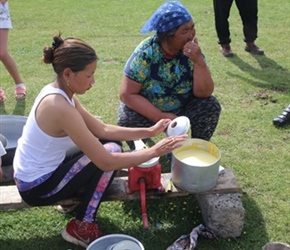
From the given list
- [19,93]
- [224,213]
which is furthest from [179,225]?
[19,93]

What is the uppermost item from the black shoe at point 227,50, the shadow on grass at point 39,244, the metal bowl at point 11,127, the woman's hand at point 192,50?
the woman's hand at point 192,50

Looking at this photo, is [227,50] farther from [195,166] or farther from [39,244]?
[39,244]

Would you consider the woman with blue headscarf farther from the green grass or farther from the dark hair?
the dark hair

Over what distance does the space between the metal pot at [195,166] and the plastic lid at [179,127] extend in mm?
126

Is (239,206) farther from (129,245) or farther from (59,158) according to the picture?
(59,158)

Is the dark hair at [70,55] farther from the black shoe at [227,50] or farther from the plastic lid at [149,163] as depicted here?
the black shoe at [227,50]

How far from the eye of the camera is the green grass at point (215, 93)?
257cm

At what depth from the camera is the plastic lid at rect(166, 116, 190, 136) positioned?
241 centimetres

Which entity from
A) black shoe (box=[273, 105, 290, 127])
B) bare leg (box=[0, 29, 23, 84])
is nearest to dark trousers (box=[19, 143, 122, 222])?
black shoe (box=[273, 105, 290, 127])

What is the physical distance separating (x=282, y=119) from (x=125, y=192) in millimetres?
1793

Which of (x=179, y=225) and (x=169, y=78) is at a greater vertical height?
(x=169, y=78)

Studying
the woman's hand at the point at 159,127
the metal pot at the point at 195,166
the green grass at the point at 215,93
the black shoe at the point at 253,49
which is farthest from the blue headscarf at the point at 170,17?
the black shoe at the point at 253,49

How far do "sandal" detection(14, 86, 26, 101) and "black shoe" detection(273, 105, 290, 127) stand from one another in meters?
2.30

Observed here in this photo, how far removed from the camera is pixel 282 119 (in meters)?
3.71
